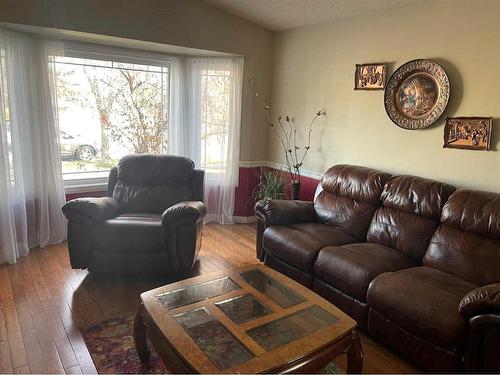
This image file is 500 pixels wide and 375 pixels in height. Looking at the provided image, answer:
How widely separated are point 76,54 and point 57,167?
1.19 meters

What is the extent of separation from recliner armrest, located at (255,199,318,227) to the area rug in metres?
1.37

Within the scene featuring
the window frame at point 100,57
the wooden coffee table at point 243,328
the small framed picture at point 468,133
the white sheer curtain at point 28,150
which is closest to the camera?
the wooden coffee table at point 243,328

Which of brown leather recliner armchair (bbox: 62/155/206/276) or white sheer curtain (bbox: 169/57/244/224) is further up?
white sheer curtain (bbox: 169/57/244/224)

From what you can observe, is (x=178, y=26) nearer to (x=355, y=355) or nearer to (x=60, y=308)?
(x=60, y=308)

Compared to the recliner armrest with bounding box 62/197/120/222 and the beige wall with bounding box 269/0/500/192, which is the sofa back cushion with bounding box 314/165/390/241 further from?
the recliner armrest with bounding box 62/197/120/222

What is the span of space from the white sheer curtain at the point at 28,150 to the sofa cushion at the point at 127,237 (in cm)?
94

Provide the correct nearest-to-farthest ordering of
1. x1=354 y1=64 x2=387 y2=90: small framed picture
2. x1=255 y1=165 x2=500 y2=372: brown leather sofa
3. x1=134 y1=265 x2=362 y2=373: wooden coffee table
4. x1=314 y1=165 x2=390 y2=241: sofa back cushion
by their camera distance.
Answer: x1=134 y1=265 x2=362 y2=373: wooden coffee table
x1=255 y1=165 x2=500 y2=372: brown leather sofa
x1=314 y1=165 x2=390 y2=241: sofa back cushion
x1=354 y1=64 x2=387 y2=90: small framed picture

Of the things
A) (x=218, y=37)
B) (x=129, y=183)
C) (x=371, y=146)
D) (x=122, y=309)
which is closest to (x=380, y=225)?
(x=371, y=146)

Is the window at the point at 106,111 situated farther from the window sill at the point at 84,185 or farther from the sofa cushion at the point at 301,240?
the sofa cushion at the point at 301,240

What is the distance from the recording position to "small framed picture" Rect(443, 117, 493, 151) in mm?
Result: 2629

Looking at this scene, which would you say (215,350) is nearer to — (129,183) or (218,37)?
(129,183)

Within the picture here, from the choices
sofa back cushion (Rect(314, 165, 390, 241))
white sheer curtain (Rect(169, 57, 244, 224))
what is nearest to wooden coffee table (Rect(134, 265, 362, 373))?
sofa back cushion (Rect(314, 165, 390, 241))

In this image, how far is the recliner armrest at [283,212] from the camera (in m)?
3.21

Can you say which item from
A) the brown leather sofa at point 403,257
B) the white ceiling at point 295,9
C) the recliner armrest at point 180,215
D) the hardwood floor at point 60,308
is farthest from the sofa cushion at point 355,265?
the white ceiling at point 295,9
